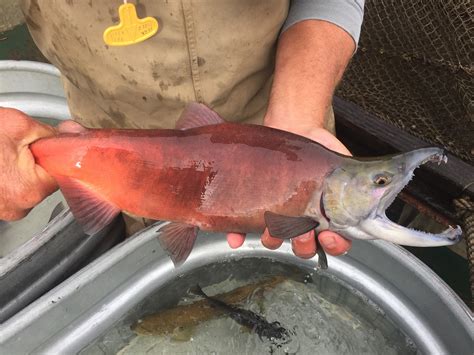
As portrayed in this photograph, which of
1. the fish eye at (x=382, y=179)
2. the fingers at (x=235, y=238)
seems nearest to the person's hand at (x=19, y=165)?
the fingers at (x=235, y=238)

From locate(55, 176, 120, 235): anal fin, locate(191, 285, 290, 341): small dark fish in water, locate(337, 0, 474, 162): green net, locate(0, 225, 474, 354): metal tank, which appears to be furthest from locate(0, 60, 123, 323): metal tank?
locate(337, 0, 474, 162): green net

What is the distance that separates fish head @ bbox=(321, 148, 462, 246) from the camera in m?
1.38

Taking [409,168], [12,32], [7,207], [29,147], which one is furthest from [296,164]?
[12,32]

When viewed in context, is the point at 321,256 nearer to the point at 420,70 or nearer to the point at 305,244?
the point at 305,244

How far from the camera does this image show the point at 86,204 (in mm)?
1494

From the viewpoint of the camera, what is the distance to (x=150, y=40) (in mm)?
1692

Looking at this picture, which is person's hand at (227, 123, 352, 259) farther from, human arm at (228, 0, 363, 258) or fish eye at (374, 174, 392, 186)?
fish eye at (374, 174, 392, 186)

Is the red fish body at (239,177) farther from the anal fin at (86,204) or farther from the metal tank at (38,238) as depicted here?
the metal tank at (38,238)

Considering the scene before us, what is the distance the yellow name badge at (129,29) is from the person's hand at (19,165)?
325mm

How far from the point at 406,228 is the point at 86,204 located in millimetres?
837

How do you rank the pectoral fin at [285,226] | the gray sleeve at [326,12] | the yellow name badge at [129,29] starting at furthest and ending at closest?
the gray sleeve at [326,12]
the yellow name badge at [129,29]
the pectoral fin at [285,226]

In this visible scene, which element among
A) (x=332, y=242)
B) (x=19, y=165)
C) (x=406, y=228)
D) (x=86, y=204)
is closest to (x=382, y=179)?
(x=406, y=228)

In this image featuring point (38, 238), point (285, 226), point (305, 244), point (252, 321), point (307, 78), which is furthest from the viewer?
point (252, 321)

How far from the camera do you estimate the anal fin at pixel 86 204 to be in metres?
1.48
